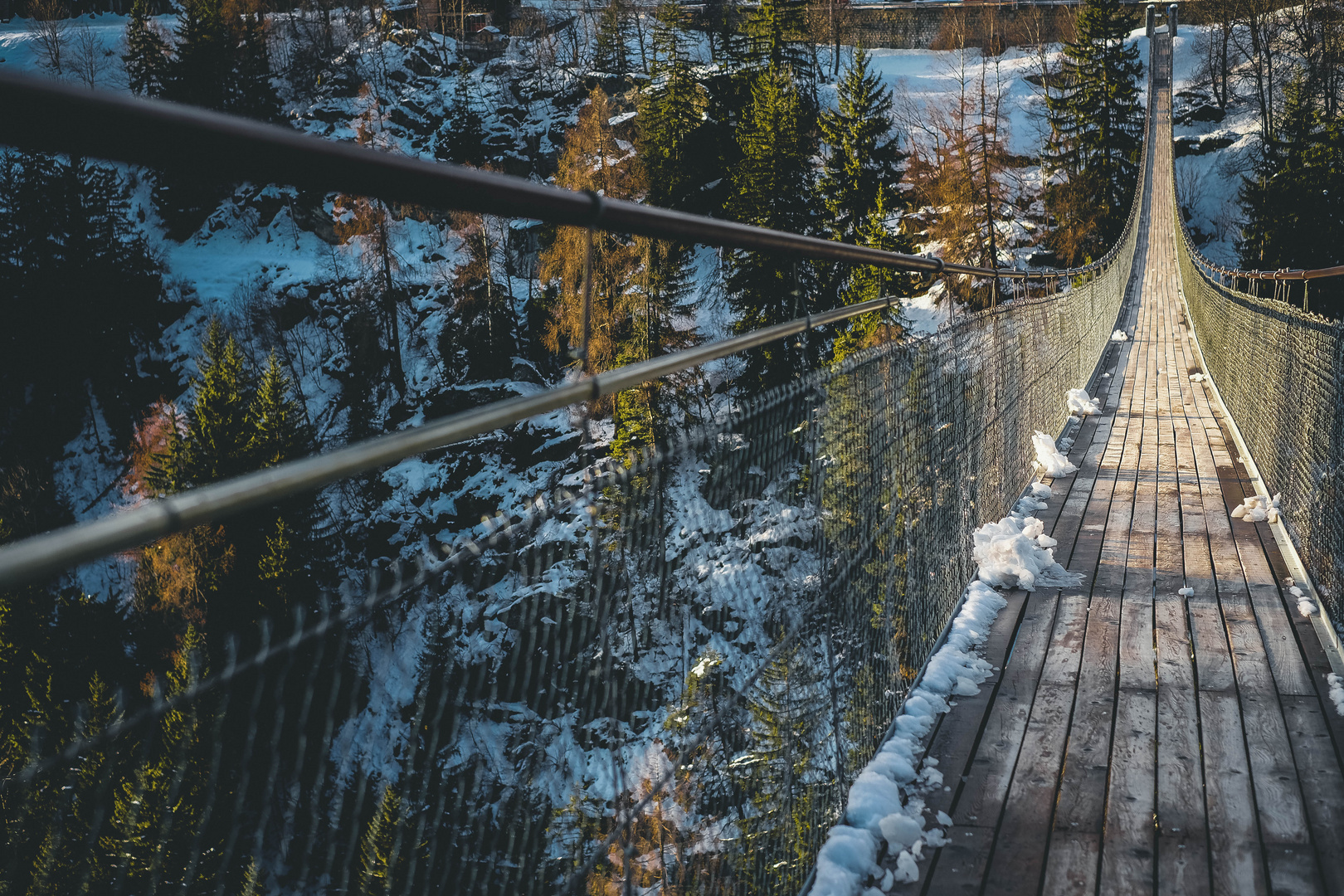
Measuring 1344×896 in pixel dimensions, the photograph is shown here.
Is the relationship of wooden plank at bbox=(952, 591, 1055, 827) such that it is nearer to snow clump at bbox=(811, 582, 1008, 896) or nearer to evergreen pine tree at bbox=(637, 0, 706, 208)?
snow clump at bbox=(811, 582, 1008, 896)

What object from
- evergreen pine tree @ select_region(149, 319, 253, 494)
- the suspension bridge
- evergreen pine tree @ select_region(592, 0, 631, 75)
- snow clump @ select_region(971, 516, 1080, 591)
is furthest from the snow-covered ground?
the suspension bridge

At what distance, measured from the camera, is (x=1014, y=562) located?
382 centimetres

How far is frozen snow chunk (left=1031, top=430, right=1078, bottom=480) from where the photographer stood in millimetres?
5883

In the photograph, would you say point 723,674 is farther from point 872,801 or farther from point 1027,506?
point 1027,506

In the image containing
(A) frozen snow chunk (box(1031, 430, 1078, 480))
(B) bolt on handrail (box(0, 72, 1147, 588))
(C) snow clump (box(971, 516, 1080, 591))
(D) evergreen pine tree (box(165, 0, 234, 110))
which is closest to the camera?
(B) bolt on handrail (box(0, 72, 1147, 588))

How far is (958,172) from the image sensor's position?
2503cm

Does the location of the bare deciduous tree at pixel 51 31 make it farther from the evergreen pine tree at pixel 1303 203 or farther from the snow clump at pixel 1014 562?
the evergreen pine tree at pixel 1303 203

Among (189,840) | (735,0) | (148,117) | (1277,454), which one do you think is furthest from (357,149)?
(735,0)

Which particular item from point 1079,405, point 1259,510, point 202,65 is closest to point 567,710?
point 1259,510

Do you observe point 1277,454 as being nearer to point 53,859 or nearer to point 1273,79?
point 53,859

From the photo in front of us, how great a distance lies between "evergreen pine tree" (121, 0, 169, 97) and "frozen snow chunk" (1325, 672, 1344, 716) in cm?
4579

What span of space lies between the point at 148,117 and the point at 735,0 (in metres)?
48.3

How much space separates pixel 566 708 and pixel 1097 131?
35.5m

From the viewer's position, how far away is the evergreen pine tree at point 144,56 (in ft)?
125
